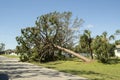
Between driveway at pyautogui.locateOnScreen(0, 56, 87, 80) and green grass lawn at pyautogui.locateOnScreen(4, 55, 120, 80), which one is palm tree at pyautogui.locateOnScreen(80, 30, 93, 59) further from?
driveway at pyautogui.locateOnScreen(0, 56, 87, 80)

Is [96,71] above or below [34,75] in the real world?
above

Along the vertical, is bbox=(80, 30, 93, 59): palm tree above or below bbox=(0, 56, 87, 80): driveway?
above

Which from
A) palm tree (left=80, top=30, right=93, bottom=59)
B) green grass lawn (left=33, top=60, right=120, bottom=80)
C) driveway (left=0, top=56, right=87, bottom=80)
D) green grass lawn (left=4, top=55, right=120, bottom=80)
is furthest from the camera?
palm tree (left=80, top=30, right=93, bottom=59)

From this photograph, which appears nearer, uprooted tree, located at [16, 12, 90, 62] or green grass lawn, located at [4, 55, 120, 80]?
green grass lawn, located at [4, 55, 120, 80]

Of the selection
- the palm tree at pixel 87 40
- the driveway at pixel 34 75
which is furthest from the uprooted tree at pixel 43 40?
the driveway at pixel 34 75

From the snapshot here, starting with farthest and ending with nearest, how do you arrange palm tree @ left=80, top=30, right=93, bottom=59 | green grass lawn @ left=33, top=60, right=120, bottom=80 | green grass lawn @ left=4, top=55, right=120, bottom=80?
palm tree @ left=80, top=30, right=93, bottom=59 → green grass lawn @ left=4, top=55, right=120, bottom=80 → green grass lawn @ left=33, top=60, right=120, bottom=80

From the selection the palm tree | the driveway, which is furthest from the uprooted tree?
the driveway

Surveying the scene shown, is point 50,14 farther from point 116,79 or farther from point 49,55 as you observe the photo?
point 116,79

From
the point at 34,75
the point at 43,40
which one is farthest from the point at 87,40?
the point at 34,75

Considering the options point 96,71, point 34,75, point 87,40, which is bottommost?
point 34,75

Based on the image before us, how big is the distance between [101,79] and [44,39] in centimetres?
2698

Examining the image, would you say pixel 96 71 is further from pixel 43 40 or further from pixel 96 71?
pixel 43 40

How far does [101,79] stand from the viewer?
1652 cm

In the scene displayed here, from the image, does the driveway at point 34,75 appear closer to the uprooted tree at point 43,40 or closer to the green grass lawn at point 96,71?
the green grass lawn at point 96,71
